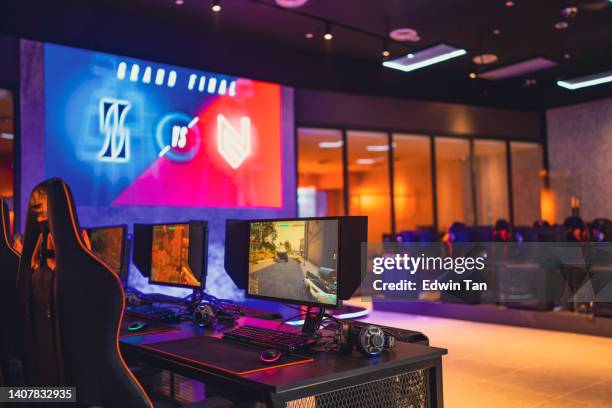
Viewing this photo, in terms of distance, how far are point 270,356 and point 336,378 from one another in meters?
0.26

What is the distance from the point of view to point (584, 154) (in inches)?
428

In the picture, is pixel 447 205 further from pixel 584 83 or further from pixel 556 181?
pixel 584 83

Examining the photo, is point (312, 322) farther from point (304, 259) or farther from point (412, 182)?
point (412, 182)

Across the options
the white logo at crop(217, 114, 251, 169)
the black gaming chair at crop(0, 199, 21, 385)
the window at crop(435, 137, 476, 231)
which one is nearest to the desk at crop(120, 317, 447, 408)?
the black gaming chair at crop(0, 199, 21, 385)

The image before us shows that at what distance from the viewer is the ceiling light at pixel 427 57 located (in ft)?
23.1

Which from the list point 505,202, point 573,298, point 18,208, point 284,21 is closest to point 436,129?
point 505,202

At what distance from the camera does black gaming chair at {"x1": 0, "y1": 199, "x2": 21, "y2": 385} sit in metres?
2.32

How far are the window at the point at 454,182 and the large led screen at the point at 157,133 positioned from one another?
149 inches

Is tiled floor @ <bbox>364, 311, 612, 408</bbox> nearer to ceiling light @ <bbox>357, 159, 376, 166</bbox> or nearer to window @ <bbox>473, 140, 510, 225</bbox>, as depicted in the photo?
ceiling light @ <bbox>357, 159, 376, 166</bbox>

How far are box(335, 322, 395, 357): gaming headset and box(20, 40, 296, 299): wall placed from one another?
4880 mm

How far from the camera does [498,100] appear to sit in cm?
1103

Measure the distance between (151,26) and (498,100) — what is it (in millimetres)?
6960

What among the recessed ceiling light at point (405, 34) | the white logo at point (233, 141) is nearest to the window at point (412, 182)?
the recessed ceiling light at point (405, 34)

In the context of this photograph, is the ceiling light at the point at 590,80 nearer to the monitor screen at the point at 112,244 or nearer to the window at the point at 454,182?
the window at the point at 454,182
